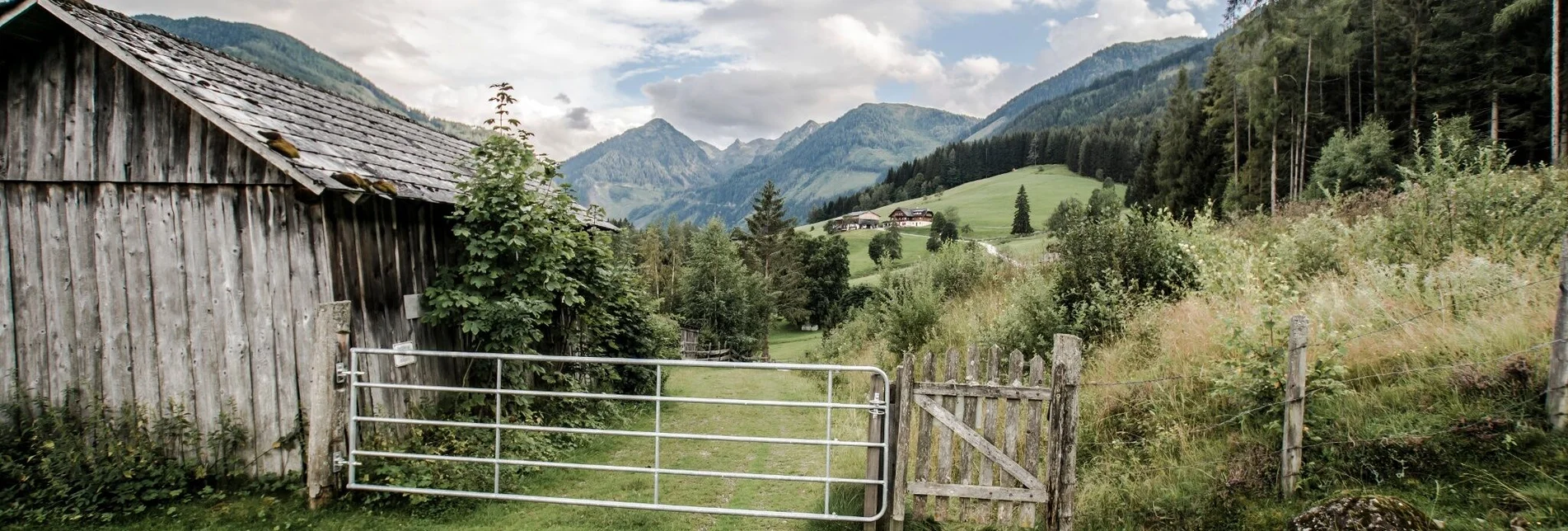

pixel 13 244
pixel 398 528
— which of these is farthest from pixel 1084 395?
pixel 13 244

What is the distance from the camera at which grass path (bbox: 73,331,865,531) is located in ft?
19.5

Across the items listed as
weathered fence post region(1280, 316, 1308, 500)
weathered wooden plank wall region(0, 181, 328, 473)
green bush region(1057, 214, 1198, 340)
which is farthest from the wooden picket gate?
weathered wooden plank wall region(0, 181, 328, 473)

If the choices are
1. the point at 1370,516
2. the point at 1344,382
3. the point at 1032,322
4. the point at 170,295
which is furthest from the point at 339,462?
the point at 1032,322

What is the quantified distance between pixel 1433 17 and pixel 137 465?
44608mm

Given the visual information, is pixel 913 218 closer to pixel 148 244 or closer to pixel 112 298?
pixel 148 244

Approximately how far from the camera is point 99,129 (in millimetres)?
6793

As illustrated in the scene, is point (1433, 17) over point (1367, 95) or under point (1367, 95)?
over

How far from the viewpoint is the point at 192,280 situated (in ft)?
22.3

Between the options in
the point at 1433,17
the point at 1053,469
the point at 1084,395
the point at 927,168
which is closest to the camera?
the point at 1053,469

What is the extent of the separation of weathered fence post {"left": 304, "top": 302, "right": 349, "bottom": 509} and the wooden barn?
0.83m

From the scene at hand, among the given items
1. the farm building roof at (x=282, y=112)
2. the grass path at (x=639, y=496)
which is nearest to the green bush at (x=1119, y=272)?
the grass path at (x=639, y=496)

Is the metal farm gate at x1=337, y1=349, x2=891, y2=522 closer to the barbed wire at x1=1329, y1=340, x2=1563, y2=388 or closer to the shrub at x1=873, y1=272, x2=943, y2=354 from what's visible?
the barbed wire at x1=1329, y1=340, x2=1563, y2=388

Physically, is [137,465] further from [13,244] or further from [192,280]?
[13,244]

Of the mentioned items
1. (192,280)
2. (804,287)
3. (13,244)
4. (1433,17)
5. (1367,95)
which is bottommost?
(804,287)
